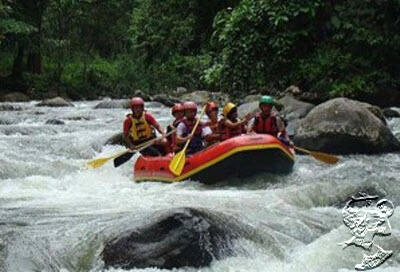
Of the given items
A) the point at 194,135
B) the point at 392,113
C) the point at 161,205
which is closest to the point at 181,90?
the point at 392,113

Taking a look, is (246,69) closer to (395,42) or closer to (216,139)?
(395,42)

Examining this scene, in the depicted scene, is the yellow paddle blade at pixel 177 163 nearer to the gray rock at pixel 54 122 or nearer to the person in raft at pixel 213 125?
the person in raft at pixel 213 125

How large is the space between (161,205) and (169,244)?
177 centimetres

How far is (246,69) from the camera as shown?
43.9ft

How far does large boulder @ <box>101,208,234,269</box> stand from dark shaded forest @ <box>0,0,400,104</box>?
8.39 meters

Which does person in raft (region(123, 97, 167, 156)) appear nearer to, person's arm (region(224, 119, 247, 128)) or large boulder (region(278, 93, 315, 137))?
person's arm (region(224, 119, 247, 128))

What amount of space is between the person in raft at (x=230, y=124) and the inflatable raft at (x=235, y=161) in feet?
1.78

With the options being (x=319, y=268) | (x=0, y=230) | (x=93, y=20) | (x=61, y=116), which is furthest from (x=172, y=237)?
→ (x=93, y=20)

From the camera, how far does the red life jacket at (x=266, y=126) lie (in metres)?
7.89

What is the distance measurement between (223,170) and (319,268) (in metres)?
3.16

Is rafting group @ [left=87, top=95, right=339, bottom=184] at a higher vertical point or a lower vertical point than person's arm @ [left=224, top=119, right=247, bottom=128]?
lower

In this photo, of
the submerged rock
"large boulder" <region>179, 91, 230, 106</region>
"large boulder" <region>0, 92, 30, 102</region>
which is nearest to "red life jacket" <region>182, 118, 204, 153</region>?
the submerged rock

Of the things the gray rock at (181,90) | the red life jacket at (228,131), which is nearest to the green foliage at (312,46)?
the red life jacket at (228,131)

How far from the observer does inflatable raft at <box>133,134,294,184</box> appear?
716cm
